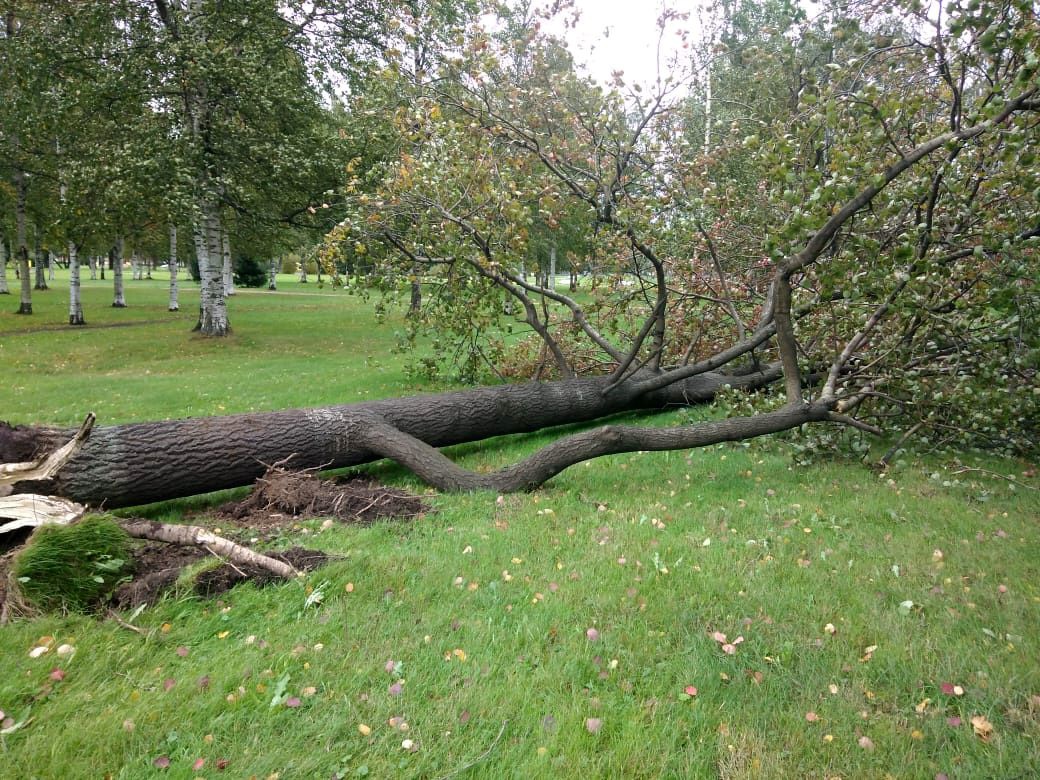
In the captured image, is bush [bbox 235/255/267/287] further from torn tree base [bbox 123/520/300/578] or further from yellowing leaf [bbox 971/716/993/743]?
yellowing leaf [bbox 971/716/993/743]

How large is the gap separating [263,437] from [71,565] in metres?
2.07

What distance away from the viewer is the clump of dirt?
4788 mm

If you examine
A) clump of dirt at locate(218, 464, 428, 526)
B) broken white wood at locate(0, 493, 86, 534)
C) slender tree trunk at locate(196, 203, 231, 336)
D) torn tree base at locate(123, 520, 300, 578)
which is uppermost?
slender tree trunk at locate(196, 203, 231, 336)

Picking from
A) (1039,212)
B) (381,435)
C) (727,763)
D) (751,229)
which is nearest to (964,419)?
(1039,212)

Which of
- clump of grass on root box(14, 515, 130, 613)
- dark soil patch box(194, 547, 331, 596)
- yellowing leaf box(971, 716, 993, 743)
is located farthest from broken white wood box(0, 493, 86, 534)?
yellowing leaf box(971, 716, 993, 743)

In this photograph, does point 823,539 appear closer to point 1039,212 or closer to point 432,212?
point 1039,212

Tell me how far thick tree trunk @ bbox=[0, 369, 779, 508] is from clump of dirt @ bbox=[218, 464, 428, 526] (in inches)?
9.3

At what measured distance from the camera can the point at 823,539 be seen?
13.9ft

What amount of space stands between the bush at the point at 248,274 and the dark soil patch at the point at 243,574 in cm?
4313

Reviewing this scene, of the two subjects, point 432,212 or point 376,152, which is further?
point 376,152

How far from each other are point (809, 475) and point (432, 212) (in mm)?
4749

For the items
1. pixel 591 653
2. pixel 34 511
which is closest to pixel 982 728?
pixel 591 653

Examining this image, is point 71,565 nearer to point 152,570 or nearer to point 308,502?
point 152,570

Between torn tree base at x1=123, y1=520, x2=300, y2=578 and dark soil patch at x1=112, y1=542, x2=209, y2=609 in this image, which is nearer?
dark soil patch at x1=112, y1=542, x2=209, y2=609
